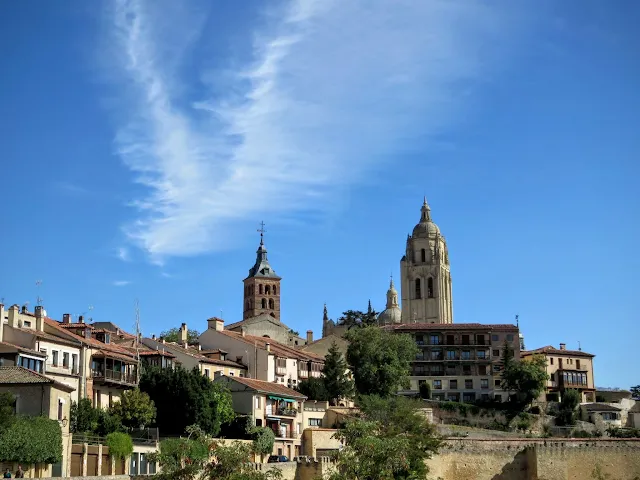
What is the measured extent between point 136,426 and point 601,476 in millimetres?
35841

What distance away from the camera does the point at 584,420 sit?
106812 mm

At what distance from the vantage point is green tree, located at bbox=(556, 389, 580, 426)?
342 ft

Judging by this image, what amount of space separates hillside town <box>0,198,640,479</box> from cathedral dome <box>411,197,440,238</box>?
1717 inches

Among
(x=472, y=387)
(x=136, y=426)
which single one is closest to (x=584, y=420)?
(x=472, y=387)

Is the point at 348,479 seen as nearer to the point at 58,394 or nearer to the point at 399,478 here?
the point at 399,478

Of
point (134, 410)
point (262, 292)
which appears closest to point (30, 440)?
point (134, 410)

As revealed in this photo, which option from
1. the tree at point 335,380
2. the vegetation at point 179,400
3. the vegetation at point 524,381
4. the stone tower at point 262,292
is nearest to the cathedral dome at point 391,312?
the stone tower at point 262,292

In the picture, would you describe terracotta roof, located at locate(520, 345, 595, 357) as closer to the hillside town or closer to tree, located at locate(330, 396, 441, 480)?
the hillside town

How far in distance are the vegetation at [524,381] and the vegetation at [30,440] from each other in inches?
2399

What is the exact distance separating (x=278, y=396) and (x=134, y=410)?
17.1 meters

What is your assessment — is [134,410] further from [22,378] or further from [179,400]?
[22,378]

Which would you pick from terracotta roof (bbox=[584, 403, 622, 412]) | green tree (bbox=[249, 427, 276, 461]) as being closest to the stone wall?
green tree (bbox=[249, 427, 276, 461])

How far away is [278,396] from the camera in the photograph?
3223 inches

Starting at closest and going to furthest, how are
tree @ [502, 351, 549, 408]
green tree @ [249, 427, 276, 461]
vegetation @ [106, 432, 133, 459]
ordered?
vegetation @ [106, 432, 133, 459] → green tree @ [249, 427, 276, 461] → tree @ [502, 351, 549, 408]
